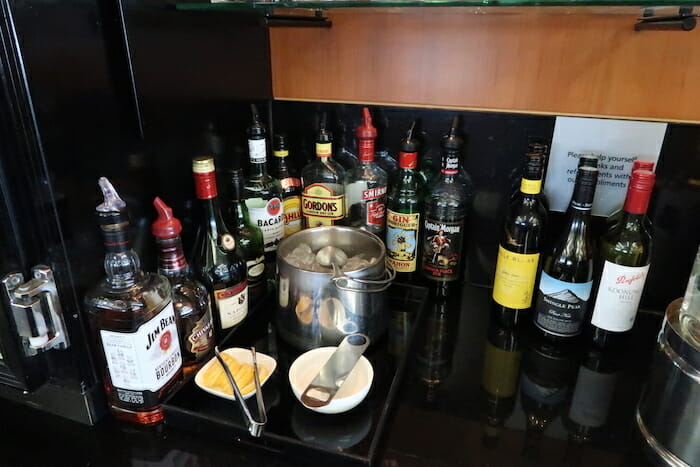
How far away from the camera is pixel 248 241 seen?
2.91ft

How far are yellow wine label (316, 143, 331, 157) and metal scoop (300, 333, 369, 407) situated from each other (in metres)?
0.36

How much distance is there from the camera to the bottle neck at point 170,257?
686mm

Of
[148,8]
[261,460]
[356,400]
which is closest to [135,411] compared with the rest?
[261,460]

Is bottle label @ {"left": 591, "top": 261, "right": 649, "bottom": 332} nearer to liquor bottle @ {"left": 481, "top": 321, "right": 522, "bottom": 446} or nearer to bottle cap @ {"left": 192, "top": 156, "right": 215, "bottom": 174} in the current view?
liquor bottle @ {"left": 481, "top": 321, "right": 522, "bottom": 446}

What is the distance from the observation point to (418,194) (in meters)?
0.94

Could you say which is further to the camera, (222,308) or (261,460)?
(222,308)

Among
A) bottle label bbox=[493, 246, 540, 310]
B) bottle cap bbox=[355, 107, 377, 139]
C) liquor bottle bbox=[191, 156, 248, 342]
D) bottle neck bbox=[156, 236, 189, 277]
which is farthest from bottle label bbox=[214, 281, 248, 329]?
bottle label bbox=[493, 246, 540, 310]

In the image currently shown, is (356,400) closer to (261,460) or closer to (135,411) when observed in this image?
(261,460)

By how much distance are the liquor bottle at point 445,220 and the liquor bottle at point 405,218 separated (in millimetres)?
21

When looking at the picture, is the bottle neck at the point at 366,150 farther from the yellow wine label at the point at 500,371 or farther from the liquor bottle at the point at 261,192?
the yellow wine label at the point at 500,371

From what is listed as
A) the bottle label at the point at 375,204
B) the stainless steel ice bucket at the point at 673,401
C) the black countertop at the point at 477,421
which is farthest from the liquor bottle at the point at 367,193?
the stainless steel ice bucket at the point at 673,401

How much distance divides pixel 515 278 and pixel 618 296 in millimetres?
153

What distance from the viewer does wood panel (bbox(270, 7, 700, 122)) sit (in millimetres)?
802

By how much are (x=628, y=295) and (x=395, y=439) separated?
0.42m
